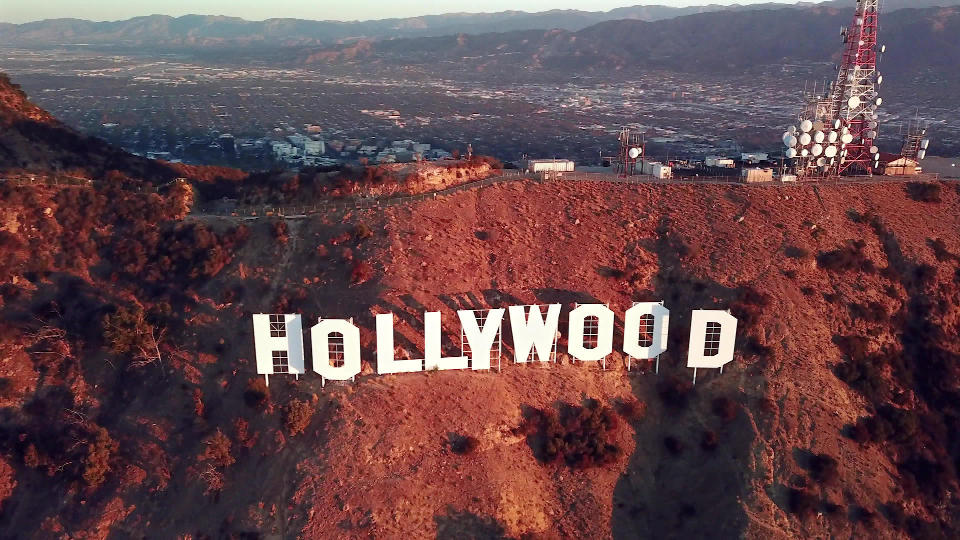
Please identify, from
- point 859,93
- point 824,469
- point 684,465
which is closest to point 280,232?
point 684,465

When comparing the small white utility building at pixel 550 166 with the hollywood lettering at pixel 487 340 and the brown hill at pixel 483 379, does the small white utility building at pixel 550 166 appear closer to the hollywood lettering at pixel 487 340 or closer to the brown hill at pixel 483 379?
the brown hill at pixel 483 379

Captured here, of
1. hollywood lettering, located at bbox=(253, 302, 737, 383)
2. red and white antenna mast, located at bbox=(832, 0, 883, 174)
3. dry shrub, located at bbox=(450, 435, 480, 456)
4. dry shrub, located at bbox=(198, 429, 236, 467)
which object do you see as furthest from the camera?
red and white antenna mast, located at bbox=(832, 0, 883, 174)

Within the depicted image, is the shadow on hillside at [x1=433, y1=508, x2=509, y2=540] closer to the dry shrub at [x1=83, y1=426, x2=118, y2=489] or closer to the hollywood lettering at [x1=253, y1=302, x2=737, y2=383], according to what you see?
the hollywood lettering at [x1=253, y1=302, x2=737, y2=383]

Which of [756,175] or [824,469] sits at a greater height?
[756,175]

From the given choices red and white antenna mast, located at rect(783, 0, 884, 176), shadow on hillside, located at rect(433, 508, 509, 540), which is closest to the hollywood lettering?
shadow on hillside, located at rect(433, 508, 509, 540)

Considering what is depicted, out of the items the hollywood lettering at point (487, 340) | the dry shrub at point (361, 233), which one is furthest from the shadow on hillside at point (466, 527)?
the dry shrub at point (361, 233)

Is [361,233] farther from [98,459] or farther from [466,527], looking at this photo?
[466,527]
